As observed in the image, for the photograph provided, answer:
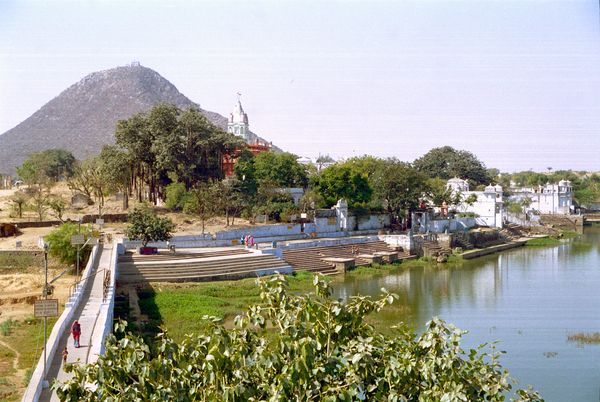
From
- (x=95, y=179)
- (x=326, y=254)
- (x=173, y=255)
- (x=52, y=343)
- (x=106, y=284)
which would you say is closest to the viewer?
(x=52, y=343)

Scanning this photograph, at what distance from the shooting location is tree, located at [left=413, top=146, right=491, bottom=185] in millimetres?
72938

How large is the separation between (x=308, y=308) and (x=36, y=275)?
2150 cm

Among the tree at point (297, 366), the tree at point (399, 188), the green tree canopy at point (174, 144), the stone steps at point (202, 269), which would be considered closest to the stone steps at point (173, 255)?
the stone steps at point (202, 269)

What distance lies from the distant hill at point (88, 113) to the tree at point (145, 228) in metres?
78.7

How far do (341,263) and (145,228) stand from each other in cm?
928

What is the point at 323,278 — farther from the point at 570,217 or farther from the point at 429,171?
the point at 429,171

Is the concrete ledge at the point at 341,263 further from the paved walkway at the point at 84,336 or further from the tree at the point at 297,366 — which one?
the tree at the point at 297,366

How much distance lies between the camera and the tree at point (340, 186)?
129 feet

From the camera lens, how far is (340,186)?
129ft

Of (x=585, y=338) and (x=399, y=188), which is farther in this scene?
(x=399, y=188)

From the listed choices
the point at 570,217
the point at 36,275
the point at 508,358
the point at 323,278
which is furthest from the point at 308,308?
the point at 570,217

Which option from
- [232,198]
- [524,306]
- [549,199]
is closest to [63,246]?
[232,198]

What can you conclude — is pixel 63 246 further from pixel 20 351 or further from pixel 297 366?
pixel 297 366

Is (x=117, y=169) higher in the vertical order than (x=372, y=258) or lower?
higher
